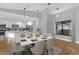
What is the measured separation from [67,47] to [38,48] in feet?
1.96

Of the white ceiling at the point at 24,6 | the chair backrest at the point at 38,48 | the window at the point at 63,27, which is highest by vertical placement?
the white ceiling at the point at 24,6

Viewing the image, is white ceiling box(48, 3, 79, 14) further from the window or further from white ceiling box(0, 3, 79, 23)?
the window

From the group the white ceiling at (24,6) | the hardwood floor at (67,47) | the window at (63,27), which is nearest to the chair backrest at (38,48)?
the hardwood floor at (67,47)

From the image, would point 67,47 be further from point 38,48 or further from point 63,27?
point 38,48

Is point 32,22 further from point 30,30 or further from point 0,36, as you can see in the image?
point 0,36

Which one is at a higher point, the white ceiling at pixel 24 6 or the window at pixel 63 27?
the white ceiling at pixel 24 6

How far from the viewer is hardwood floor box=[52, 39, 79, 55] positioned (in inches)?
81.7

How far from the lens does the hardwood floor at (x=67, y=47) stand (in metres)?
2.07

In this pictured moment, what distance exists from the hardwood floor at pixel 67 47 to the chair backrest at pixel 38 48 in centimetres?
29

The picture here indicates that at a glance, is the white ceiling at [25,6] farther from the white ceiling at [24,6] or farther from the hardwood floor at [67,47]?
the hardwood floor at [67,47]

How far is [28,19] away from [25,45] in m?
0.55

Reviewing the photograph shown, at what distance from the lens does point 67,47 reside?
2105 mm

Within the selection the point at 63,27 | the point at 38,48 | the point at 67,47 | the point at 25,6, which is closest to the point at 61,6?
the point at 63,27

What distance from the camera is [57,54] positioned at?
7.13ft
